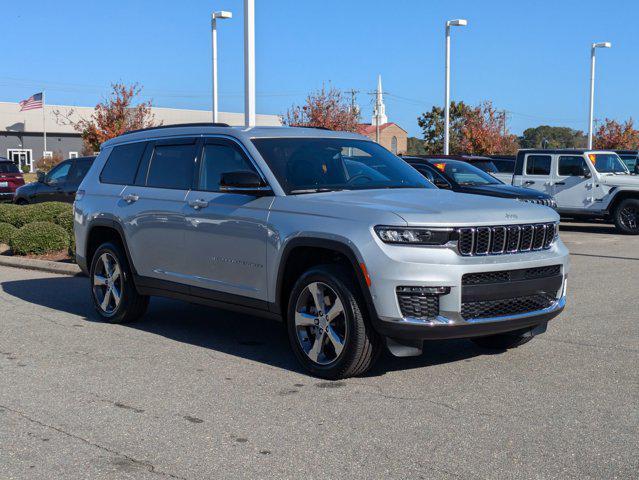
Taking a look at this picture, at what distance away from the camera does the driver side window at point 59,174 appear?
19.1 m

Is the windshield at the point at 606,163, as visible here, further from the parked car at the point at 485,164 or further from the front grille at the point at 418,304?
the front grille at the point at 418,304

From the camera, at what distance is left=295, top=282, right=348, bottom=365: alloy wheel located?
607 centimetres

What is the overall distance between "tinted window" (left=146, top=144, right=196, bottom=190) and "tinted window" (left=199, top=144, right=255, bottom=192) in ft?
0.56

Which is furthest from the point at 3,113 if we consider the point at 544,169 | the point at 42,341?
the point at 42,341

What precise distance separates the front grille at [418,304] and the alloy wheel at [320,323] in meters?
0.48

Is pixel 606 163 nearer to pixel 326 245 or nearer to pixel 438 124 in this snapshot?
pixel 326 245

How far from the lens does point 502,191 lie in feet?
49.9

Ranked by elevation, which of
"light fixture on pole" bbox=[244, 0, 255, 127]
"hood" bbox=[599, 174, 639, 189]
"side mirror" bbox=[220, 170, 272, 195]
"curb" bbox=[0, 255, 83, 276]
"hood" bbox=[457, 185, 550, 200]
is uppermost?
"light fixture on pole" bbox=[244, 0, 255, 127]

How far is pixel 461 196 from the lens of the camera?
666 centimetres

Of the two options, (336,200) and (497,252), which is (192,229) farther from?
(497,252)

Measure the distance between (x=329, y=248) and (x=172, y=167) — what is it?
7.98ft

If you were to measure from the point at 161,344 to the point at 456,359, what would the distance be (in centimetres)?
260

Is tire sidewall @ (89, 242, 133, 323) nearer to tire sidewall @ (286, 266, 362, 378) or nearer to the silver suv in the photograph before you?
the silver suv

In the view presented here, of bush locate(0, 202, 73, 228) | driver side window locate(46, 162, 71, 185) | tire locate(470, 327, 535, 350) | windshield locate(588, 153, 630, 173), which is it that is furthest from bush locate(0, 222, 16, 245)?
windshield locate(588, 153, 630, 173)
